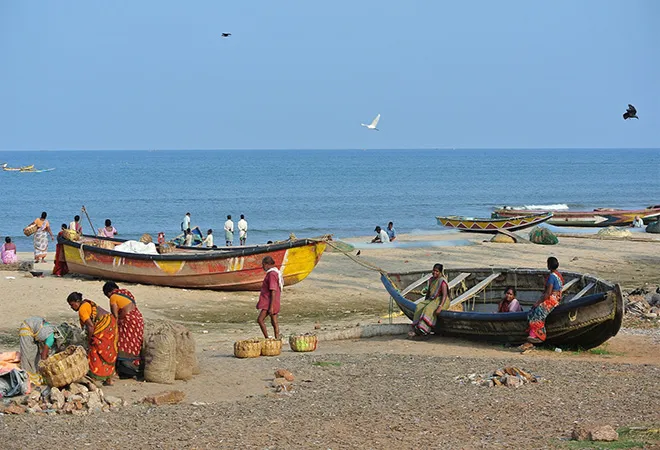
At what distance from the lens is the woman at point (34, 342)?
10.8 meters

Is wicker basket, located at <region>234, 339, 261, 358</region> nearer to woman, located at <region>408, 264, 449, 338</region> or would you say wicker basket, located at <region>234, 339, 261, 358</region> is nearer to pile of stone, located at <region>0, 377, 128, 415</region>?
woman, located at <region>408, 264, 449, 338</region>

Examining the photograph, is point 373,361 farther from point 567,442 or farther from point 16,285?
point 16,285

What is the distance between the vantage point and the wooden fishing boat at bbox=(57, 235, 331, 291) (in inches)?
787

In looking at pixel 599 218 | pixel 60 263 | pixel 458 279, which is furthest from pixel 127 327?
pixel 599 218

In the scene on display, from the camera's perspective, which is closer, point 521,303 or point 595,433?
point 595,433

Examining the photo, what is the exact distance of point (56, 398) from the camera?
9898 millimetres

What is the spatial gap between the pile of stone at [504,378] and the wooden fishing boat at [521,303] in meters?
1.83

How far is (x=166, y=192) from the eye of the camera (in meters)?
82.3

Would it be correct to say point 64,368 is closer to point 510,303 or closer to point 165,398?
point 165,398

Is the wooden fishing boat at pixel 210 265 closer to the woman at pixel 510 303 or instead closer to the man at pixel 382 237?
the woman at pixel 510 303

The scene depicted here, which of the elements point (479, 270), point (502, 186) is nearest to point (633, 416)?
point (479, 270)

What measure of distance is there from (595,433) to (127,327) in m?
5.55

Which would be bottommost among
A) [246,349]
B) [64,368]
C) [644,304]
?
[246,349]

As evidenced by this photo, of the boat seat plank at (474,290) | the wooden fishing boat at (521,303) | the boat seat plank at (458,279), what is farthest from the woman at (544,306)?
the boat seat plank at (458,279)
